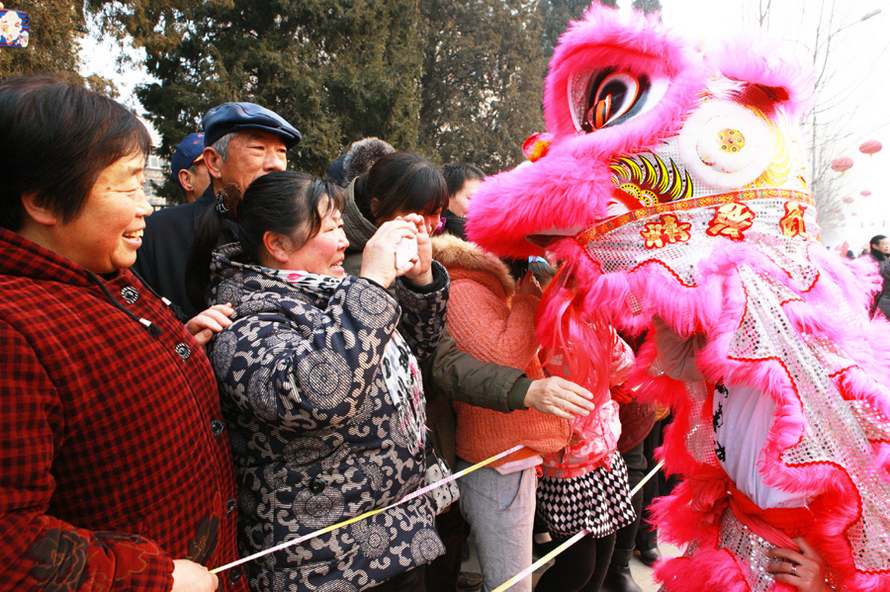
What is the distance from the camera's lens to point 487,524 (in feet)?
7.14

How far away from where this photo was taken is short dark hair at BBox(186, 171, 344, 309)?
164 centimetres

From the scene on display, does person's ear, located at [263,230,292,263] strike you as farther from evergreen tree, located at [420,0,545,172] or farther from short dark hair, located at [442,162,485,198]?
evergreen tree, located at [420,0,545,172]

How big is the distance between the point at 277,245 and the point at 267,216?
0.26 feet

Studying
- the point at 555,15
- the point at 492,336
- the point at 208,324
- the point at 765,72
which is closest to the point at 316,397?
the point at 208,324

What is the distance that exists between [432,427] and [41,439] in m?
1.45

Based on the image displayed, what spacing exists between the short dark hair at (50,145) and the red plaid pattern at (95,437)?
0.28 feet

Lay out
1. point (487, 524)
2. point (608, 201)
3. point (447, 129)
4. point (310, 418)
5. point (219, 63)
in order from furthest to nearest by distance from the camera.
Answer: point (447, 129)
point (219, 63)
point (487, 524)
point (608, 201)
point (310, 418)

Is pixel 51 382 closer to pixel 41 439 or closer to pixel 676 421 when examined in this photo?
pixel 41 439

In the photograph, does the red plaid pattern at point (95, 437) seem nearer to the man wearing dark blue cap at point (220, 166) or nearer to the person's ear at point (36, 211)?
the person's ear at point (36, 211)

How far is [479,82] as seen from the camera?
19.1 m

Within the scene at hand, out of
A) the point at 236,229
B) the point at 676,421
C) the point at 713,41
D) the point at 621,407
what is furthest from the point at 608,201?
the point at 621,407

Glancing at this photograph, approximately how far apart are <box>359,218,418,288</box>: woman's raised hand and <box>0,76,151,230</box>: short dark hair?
614mm

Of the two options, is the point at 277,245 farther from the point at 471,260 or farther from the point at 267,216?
the point at 471,260

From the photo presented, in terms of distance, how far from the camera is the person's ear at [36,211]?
3.63 feet
